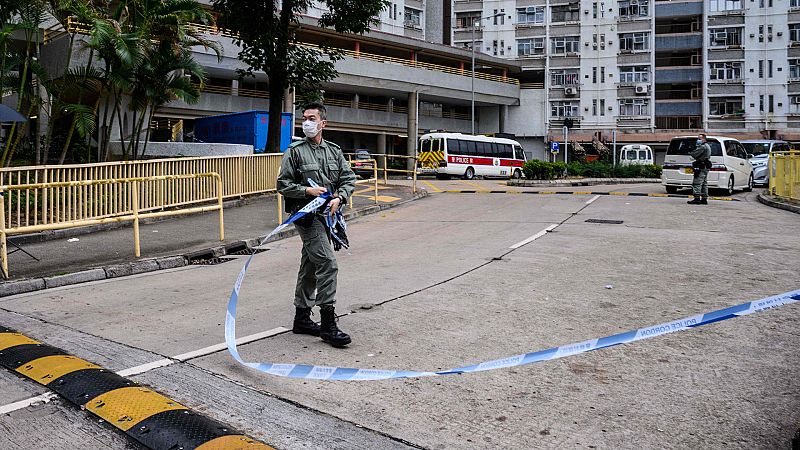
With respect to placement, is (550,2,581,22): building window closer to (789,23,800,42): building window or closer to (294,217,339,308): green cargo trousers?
(789,23,800,42): building window

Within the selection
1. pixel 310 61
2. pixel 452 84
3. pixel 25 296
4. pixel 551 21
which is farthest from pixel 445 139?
pixel 25 296

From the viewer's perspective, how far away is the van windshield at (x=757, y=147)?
99.6 feet

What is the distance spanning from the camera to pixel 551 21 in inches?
2410

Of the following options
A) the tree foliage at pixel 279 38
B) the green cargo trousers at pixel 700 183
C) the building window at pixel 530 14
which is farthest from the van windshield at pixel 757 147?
the building window at pixel 530 14

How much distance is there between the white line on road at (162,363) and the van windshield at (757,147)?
29.8 metres

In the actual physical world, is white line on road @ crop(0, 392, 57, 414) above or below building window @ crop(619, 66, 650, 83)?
below

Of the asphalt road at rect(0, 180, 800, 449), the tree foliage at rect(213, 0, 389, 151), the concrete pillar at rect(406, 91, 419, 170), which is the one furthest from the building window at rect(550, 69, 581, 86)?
the asphalt road at rect(0, 180, 800, 449)

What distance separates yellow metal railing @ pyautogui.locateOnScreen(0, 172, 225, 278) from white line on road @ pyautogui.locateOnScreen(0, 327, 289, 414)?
13.7 feet

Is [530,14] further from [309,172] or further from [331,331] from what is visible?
[331,331]

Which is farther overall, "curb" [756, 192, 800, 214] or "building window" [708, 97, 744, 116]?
"building window" [708, 97, 744, 116]

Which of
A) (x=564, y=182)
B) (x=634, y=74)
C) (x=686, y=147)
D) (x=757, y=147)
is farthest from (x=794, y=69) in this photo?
(x=686, y=147)

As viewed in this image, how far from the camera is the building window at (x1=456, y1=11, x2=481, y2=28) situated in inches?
2504

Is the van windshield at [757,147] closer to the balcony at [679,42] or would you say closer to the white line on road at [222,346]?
the white line on road at [222,346]

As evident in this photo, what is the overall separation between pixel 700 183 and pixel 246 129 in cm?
1609
